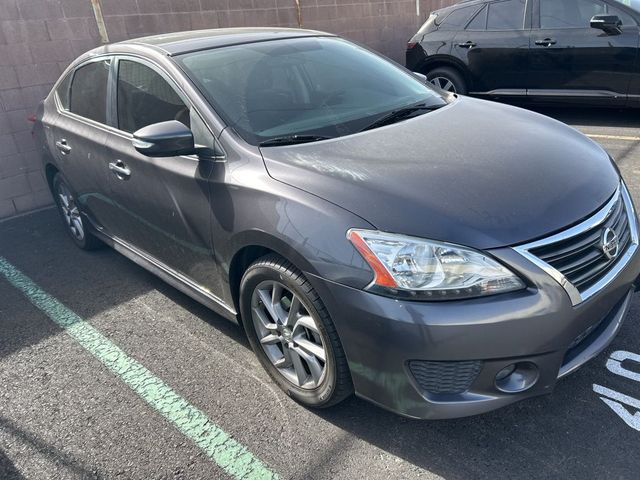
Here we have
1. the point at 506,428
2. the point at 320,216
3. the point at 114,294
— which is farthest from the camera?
the point at 114,294

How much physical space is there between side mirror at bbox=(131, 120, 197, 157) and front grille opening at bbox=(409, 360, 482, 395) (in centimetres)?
145

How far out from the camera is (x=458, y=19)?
7395 mm

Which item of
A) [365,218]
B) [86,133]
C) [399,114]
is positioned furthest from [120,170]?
[365,218]

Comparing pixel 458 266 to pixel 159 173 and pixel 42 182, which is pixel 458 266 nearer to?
pixel 159 173

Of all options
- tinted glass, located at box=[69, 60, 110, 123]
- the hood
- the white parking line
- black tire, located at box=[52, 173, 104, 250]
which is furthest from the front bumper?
the white parking line

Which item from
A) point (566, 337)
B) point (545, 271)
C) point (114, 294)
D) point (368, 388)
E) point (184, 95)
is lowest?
point (114, 294)

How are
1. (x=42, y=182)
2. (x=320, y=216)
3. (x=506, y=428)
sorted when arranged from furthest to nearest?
(x=42, y=182)
(x=506, y=428)
(x=320, y=216)

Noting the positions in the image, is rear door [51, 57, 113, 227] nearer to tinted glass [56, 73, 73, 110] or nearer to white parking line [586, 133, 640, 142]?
tinted glass [56, 73, 73, 110]

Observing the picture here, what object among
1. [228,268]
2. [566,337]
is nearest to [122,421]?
[228,268]

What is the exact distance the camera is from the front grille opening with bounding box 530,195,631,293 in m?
2.00

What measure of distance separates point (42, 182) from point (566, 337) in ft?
17.9

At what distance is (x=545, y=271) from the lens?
6.42 feet

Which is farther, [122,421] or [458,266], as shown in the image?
[122,421]

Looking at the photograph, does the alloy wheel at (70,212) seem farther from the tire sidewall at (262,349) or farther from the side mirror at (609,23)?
the side mirror at (609,23)
